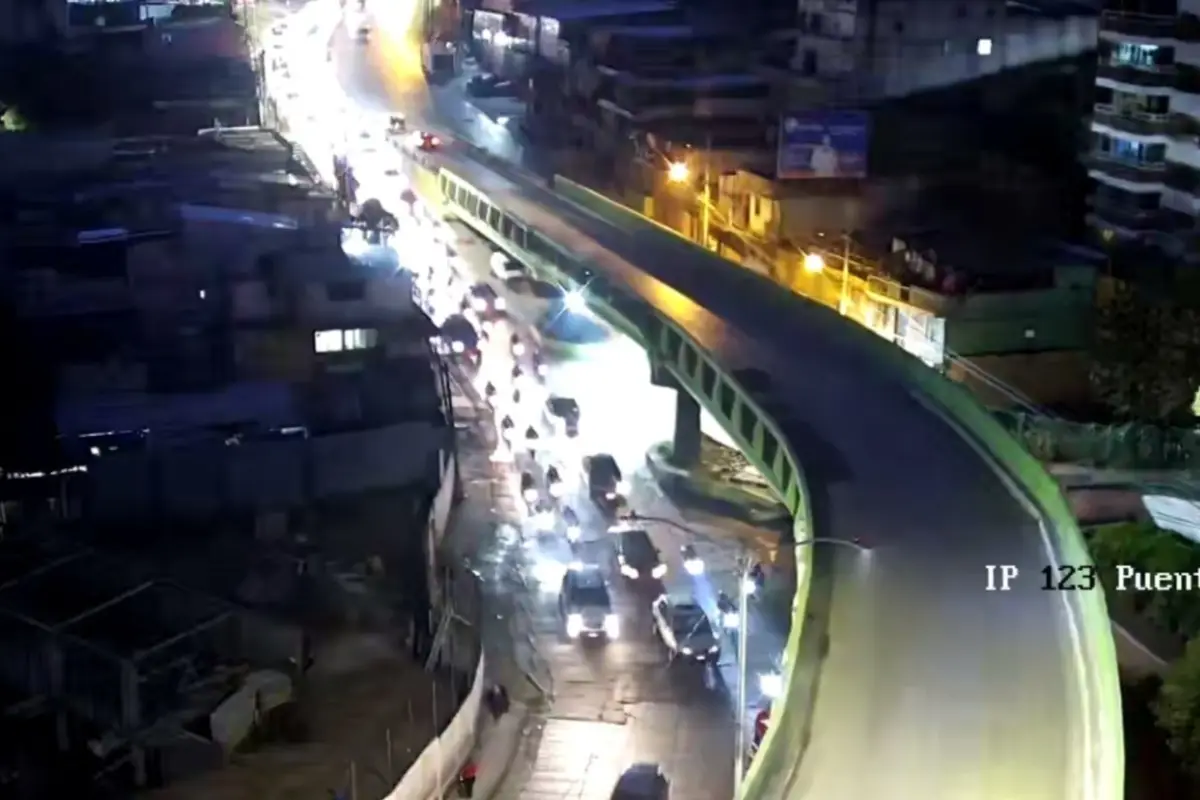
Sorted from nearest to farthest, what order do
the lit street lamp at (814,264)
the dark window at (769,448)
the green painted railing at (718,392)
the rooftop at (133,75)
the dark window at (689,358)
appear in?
the green painted railing at (718,392)
the dark window at (769,448)
the dark window at (689,358)
the lit street lamp at (814,264)
the rooftop at (133,75)

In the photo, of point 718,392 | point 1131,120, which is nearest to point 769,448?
point 718,392

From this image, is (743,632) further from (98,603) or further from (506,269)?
(506,269)

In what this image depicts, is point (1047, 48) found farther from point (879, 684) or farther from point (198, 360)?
point (879, 684)

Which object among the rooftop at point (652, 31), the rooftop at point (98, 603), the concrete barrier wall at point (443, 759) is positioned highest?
the rooftop at point (652, 31)

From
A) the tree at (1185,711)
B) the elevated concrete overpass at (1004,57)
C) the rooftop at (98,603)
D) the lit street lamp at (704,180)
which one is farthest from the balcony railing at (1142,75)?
the rooftop at (98,603)

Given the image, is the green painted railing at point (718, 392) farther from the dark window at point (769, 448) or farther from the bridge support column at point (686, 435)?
the bridge support column at point (686, 435)

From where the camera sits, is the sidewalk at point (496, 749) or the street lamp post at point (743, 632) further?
the sidewalk at point (496, 749)

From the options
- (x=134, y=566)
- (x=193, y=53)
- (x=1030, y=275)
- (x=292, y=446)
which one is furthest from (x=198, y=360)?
(x=193, y=53)

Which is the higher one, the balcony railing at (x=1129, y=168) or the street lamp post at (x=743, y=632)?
the balcony railing at (x=1129, y=168)

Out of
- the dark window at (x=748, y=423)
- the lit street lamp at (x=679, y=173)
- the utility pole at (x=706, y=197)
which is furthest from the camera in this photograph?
the lit street lamp at (x=679, y=173)
